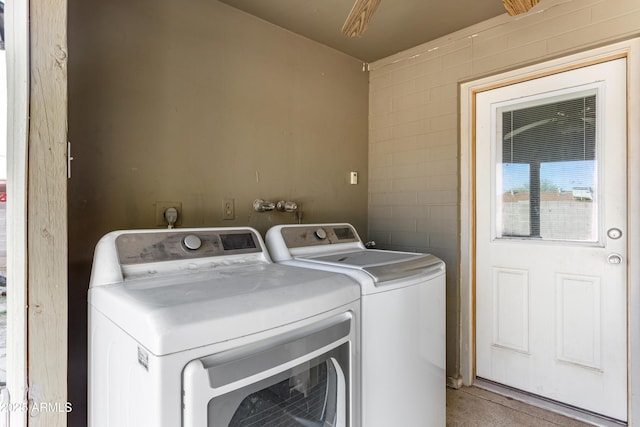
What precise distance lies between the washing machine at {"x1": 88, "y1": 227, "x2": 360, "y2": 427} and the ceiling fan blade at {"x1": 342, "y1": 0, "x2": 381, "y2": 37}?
109cm

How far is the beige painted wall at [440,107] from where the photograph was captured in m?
1.87

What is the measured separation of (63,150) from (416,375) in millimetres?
1562

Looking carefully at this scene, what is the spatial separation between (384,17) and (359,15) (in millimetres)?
729

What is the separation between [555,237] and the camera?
2029 mm

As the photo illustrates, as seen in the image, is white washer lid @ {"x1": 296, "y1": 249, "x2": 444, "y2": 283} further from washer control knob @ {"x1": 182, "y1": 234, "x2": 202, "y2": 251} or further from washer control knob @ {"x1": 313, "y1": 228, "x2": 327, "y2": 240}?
washer control knob @ {"x1": 182, "y1": 234, "x2": 202, "y2": 251}

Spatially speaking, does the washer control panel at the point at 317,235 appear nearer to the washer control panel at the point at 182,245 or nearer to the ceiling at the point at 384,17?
the washer control panel at the point at 182,245

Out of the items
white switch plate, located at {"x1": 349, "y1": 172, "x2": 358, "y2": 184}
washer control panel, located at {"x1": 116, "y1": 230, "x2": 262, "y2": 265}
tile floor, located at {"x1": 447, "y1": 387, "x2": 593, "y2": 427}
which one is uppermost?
white switch plate, located at {"x1": 349, "y1": 172, "x2": 358, "y2": 184}

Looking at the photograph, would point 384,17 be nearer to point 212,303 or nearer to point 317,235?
point 317,235

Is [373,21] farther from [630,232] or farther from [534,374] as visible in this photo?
[534,374]

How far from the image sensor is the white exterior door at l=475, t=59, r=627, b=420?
1832mm

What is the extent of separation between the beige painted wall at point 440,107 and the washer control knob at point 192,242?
1.59m

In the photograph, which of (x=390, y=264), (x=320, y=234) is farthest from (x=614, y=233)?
(x=320, y=234)

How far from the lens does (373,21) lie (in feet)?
7.02

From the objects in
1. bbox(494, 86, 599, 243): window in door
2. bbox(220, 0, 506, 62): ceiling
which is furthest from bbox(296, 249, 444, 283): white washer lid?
bbox(220, 0, 506, 62): ceiling
